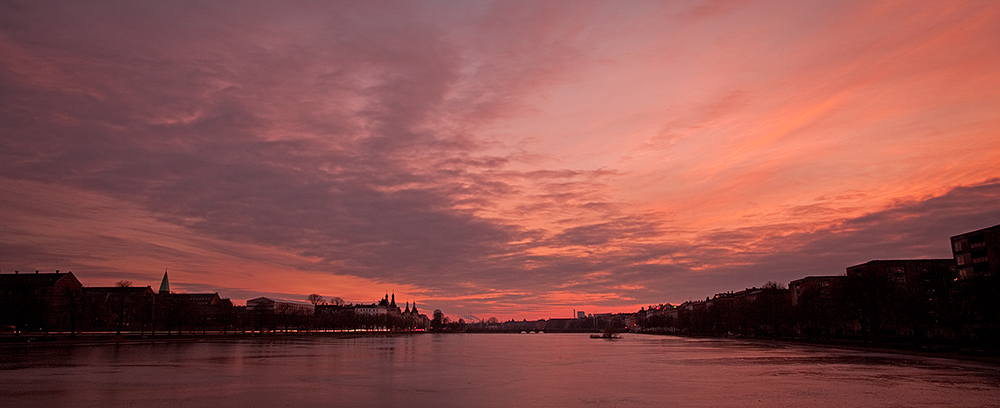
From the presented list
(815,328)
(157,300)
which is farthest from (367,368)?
(157,300)

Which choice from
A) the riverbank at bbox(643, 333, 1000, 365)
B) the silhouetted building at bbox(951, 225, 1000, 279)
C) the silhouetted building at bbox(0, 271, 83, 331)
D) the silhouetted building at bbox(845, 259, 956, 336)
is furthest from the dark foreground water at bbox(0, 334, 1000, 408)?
the silhouetted building at bbox(0, 271, 83, 331)

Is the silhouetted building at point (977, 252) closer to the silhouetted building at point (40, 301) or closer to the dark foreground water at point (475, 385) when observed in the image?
the dark foreground water at point (475, 385)

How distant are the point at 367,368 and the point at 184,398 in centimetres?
2460

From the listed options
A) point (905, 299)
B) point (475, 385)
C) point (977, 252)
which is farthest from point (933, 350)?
point (475, 385)

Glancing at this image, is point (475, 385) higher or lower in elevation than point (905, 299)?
lower

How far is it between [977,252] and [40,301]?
220578 mm

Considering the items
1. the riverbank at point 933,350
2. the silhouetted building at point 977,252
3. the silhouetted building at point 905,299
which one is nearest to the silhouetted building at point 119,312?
the riverbank at point 933,350

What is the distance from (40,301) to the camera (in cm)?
15875

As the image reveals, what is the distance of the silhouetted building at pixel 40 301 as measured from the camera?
412 feet

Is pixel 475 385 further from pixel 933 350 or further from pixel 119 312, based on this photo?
pixel 119 312

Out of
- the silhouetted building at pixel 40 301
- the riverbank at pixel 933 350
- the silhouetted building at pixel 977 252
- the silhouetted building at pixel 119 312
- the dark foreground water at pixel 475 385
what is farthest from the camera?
the silhouetted building at pixel 119 312

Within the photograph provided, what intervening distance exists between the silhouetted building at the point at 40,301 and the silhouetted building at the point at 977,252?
167 meters

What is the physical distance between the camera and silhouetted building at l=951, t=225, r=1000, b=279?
4063 inches

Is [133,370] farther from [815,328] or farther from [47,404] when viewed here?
[815,328]
